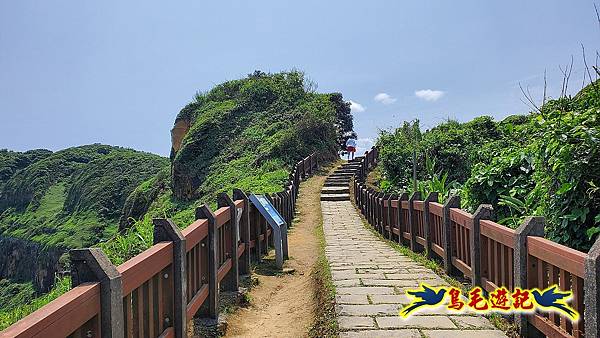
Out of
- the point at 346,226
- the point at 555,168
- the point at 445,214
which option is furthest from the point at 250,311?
the point at 346,226

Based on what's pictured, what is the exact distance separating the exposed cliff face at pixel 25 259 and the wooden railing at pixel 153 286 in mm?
43144

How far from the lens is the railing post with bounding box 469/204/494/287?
541cm

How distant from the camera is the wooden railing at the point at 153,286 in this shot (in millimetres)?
2240

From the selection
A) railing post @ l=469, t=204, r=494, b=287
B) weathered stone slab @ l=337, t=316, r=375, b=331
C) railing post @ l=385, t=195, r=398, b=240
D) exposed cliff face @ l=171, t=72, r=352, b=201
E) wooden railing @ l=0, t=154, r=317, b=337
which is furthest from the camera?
exposed cliff face @ l=171, t=72, r=352, b=201

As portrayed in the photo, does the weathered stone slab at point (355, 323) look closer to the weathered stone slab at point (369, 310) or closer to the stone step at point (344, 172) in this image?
the weathered stone slab at point (369, 310)

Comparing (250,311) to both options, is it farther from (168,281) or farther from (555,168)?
(555,168)

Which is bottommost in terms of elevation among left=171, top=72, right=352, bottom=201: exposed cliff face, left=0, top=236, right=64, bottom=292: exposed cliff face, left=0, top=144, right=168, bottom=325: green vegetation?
left=0, top=236, right=64, bottom=292: exposed cliff face

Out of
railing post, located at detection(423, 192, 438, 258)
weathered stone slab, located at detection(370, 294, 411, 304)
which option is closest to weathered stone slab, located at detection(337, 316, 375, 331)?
weathered stone slab, located at detection(370, 294, 411, 304)

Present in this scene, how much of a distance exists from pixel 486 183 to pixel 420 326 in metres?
3.47

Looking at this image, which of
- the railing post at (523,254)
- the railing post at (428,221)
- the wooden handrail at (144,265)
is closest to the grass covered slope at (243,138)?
the railing post at (428,221)

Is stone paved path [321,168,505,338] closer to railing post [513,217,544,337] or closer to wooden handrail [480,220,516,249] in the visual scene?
railing post [513,217,544,337]

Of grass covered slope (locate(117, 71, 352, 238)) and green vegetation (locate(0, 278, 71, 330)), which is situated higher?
grass covered slope (locate(117, 71, 352, 238))

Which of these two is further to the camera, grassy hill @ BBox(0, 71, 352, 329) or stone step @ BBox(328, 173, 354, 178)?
grassy hill @ BBox(0, 71, 352, 329)

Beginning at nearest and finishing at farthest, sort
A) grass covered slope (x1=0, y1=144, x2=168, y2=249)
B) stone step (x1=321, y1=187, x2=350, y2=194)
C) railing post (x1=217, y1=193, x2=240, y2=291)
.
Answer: railing post (x1=217, y1=193, x2=240, y2=291) → stone step (x1=321, y1=187, x2=350, y2=194) → grass covered slope (x1=0, y1=144, x2=168, y2=249)
